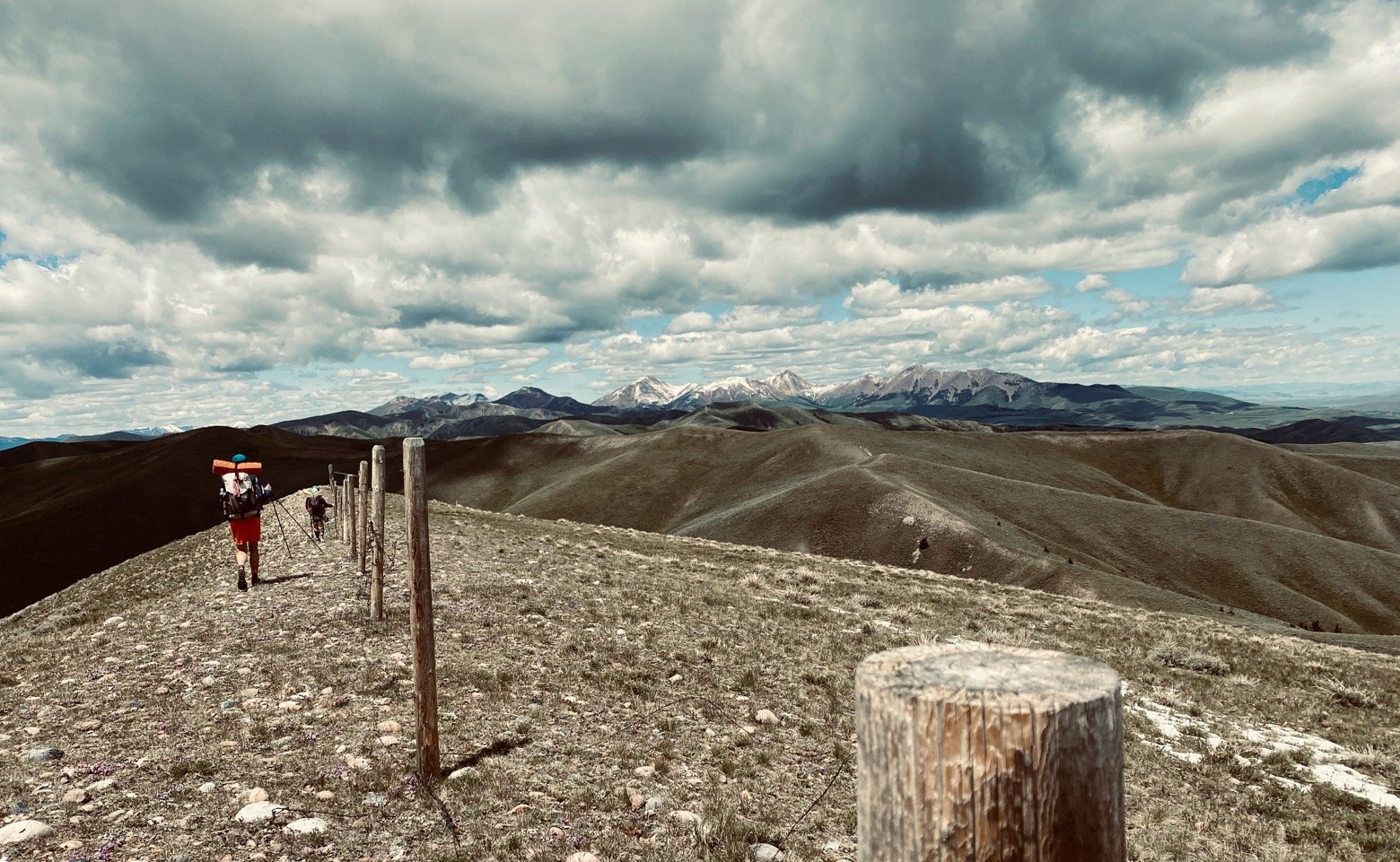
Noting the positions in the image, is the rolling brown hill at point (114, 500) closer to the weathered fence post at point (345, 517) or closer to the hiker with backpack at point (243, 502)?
the weathered fence post at point (345, 517)

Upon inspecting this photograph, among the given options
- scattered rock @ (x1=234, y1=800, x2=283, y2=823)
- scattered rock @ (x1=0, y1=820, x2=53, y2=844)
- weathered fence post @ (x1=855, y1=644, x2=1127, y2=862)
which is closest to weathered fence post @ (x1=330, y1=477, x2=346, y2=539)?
scattered rock @ (x1=0, y1=820, x2=53, y2=844)

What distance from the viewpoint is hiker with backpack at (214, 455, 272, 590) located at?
2100 centimetres

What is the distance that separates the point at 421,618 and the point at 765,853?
5325 millimetres

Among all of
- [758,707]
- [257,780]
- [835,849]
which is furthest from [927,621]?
[257,780]

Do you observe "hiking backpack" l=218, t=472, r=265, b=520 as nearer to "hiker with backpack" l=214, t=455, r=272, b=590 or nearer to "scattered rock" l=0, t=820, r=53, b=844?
"hiker with backpack" l=214, t=455, r=272, b=590

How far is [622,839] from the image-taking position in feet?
26.7

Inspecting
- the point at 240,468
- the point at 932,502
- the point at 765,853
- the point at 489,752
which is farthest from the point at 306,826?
the point at 932,502

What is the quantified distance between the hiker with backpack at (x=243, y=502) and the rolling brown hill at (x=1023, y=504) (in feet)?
189

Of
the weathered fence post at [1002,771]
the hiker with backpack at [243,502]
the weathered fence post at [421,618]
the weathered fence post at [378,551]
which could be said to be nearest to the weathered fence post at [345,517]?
the hiker with backpack at [243,502]

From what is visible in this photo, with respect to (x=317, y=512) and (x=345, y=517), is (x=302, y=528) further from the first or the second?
(x=345, y=517)

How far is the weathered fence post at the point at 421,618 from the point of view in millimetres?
9406

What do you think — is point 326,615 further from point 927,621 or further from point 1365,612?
point 1365,612

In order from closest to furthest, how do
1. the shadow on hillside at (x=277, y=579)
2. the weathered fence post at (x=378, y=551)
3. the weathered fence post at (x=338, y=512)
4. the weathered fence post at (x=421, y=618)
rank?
the weathered fence post at (x=421, y=618), the weathered fence post at (x=378, y=551), the shadow on hillside at (x=277, y=579), the weathered fence post at (x=338, y=512)

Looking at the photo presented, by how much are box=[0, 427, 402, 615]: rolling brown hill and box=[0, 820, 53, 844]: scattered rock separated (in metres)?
107
